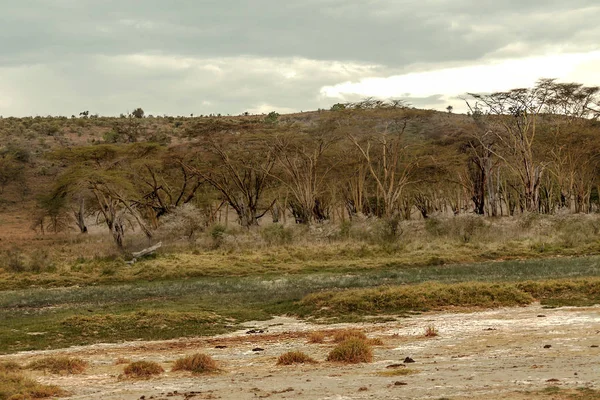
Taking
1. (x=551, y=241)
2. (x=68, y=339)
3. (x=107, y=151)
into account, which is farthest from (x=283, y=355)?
(x=107, y=151)

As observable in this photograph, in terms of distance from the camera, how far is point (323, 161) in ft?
232

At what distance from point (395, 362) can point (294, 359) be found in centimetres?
224

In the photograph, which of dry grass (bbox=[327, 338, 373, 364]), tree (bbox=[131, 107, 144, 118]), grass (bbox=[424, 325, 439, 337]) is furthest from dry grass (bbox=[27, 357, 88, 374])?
tree (bbox=[131, 107, 144, 118])

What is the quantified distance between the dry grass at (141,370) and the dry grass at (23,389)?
1.70 m

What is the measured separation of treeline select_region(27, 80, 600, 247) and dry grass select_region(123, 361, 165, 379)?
37.5 metres

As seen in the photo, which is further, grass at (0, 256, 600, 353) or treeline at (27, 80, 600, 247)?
treeline at (27, 80, 600, 247)

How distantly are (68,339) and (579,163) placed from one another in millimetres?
62475

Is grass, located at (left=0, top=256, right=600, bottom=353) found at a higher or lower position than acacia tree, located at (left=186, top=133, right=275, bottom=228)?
lower

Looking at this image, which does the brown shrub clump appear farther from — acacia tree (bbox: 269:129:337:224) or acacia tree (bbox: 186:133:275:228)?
acacia tree (bbox: 186:133:275:228)

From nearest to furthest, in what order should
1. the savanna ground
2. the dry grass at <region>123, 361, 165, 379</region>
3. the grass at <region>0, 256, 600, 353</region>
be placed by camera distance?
the savanna ground, the dry grass at <region>123, 361, 165, 379</region>, the grass at <region>0, 256, 600, 353</region>

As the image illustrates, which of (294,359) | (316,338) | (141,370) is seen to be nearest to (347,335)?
(316,338)

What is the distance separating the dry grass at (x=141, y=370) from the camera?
1611 centimetres

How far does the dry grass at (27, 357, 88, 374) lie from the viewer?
663 inches

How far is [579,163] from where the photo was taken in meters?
74.8
